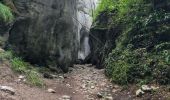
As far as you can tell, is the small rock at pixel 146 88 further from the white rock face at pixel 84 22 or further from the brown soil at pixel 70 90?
the white rock face at pixel 84 22

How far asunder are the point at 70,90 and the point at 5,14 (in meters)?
4.25

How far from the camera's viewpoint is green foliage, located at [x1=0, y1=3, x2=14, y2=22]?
490 inches

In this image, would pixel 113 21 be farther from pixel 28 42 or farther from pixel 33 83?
pixel 33 83

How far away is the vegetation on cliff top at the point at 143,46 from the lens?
11.2 m

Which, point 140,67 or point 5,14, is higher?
point 5,14

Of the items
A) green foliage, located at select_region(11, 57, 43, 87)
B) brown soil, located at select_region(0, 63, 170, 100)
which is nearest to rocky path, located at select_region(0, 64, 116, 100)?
brown soil, located at select_region(0, 63, 170, 100)

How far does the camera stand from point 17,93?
30.2 ft

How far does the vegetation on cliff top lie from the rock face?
2.68 meters

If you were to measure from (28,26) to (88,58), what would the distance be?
12961 mm

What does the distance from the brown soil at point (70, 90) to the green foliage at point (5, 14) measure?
214 cm

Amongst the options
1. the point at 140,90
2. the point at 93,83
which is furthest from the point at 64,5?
the point at 140,90

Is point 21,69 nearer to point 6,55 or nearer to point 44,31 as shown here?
point 6,55

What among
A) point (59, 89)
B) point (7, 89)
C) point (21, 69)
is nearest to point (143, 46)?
point (59, 89)

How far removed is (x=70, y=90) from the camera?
11.6m
